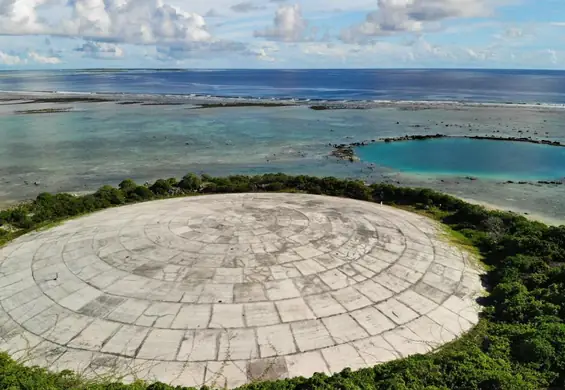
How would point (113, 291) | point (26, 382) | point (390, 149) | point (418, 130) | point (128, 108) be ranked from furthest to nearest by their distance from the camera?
point (128, 108) → point (418, 130) → point (390, 149) → point (113, 291) → point (26, 382)

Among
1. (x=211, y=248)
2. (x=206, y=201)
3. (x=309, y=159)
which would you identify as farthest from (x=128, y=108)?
(x=211, y=248)

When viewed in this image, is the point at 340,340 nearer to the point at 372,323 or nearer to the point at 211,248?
the point at 372,323

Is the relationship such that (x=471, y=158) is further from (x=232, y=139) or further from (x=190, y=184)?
(x=190, y=184)

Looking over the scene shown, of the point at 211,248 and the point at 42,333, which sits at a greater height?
the point at 211,248

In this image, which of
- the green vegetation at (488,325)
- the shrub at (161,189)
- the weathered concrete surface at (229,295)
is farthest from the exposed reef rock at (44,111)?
the weathered concrete surface at (229,295)

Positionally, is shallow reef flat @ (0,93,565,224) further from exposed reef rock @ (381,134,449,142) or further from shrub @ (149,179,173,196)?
shrub @ (149,179,173,196)

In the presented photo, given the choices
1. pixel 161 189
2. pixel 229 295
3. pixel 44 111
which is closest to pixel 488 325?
pixel 229 295
